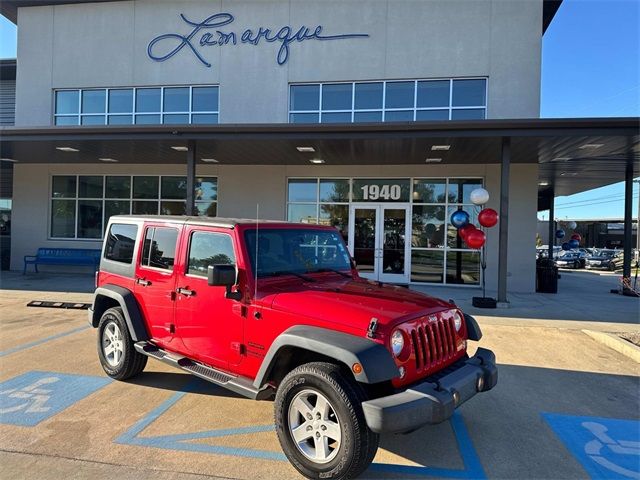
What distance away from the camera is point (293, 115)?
551 inches

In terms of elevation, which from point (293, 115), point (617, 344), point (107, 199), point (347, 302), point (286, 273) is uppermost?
point (293, 115)

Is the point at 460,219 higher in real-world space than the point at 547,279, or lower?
higher

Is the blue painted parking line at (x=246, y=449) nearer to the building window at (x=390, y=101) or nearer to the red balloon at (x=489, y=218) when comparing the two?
the red balloon at (x=489, y=218)

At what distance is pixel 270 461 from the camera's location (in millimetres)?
3256

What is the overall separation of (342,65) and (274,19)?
285cm

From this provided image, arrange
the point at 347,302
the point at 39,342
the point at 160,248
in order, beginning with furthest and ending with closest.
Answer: the point at 39,342 < the point at 160,248 < the point at 347,302

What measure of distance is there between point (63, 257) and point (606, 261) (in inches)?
1165

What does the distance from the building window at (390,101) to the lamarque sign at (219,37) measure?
1477mm

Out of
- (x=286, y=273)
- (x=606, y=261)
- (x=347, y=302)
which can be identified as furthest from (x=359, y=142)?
(x=606, y=261)

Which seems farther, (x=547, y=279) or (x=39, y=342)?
(x=547, y=279)

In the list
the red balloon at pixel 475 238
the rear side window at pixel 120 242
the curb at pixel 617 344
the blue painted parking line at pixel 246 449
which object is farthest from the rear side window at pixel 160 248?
the red balloon at pixel 475 238

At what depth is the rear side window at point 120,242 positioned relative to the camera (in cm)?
488

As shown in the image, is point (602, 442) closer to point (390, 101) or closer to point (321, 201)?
point (321, 201)

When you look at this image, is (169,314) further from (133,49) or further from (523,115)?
(133,49)
